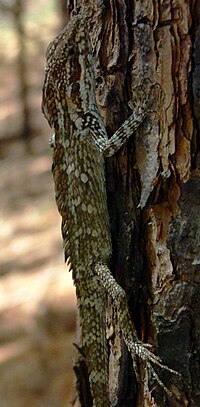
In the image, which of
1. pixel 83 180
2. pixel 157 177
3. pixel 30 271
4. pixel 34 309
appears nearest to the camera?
pixel 157 177

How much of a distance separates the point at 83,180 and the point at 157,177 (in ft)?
1.82

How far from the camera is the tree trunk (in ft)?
6.19

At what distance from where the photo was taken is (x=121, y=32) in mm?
2041

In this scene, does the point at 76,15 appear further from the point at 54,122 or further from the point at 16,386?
the point at 16,386

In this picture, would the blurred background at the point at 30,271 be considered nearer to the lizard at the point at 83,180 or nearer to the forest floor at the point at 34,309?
the forest floor at the point at 34,309

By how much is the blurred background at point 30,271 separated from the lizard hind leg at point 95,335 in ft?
5.45

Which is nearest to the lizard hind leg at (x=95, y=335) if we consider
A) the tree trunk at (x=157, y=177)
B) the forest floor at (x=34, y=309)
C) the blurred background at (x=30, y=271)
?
the tree trunk at (x=157, y=177)

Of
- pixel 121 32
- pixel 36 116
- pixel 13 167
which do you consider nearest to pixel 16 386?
pixel 121 32

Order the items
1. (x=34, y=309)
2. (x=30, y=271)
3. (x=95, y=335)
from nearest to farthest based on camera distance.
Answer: (x=95, y=335), (x=34, y=309), (x=30, y=271)

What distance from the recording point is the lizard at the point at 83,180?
92.8 inches

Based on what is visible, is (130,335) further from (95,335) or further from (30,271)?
(30,271)

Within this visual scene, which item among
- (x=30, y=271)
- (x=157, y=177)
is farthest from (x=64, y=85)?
(x=30, y=271)

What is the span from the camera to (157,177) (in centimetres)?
201

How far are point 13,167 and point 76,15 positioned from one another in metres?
8.20
